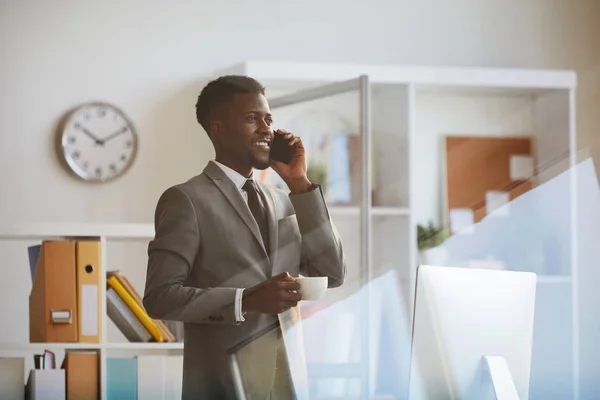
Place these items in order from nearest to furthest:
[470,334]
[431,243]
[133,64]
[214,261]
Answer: [470,334], [214,261], [133,64], [431,243]

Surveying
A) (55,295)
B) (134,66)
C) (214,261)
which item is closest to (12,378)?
(55,295)

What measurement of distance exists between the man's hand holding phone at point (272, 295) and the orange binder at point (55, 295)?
1.31 ft

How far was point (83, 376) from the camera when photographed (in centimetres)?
192

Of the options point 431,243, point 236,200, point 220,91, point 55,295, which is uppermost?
point 220,91

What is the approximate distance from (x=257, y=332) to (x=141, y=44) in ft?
2.54

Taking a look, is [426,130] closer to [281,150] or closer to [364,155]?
[364,155]

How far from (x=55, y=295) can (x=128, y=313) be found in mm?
168

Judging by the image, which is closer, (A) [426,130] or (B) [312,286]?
(B) [312,286]

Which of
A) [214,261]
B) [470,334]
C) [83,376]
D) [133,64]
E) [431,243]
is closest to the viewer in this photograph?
[470,334]

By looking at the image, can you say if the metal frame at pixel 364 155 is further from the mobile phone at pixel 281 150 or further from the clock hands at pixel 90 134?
the clock hands at pixel 90 134

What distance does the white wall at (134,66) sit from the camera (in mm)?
1996

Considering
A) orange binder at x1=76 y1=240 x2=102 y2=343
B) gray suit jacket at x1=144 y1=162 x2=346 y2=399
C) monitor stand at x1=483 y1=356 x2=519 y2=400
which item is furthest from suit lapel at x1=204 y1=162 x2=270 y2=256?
monitor stand at x1=483 y1=356 x2=519 y2=400

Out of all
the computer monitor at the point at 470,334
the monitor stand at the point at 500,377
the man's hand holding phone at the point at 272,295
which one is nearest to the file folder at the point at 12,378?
the man's hand holding phone at the point at 272,295

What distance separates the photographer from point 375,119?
2230 mm
